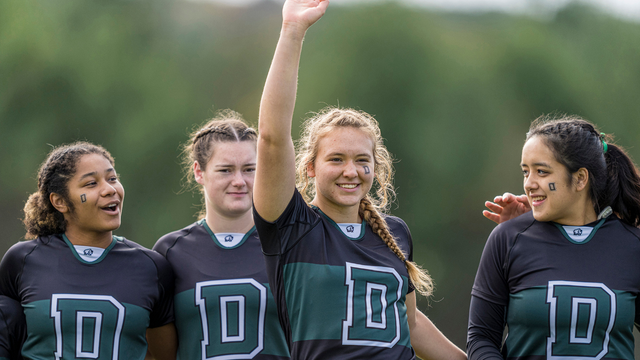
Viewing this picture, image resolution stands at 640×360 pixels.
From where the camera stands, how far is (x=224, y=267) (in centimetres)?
289

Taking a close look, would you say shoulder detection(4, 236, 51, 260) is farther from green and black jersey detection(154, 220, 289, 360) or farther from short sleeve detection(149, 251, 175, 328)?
green and black jersey detection(154, 220, 289, 360)

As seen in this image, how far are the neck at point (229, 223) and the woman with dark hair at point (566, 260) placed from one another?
1148 mm

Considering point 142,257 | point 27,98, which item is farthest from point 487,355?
point 27,98

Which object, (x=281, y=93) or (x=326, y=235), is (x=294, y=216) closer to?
(x=326, y=235)

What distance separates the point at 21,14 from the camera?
12.6 metres

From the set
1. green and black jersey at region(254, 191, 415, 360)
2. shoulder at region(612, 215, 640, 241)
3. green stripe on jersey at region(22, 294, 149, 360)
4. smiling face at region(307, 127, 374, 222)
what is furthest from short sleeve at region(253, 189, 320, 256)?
shoulder at region(612, 215, 640, 241)

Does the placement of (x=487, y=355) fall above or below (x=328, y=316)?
below

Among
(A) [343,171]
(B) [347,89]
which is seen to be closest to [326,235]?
(A) [343,171]

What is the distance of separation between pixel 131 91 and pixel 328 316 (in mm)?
11670

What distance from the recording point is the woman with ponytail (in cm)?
212

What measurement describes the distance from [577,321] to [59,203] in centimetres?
241

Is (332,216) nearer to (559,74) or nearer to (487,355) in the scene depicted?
(487,355)

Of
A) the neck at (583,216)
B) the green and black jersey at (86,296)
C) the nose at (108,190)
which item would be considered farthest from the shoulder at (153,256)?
the neck at (583,216)

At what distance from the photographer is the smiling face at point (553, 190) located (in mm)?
2773
